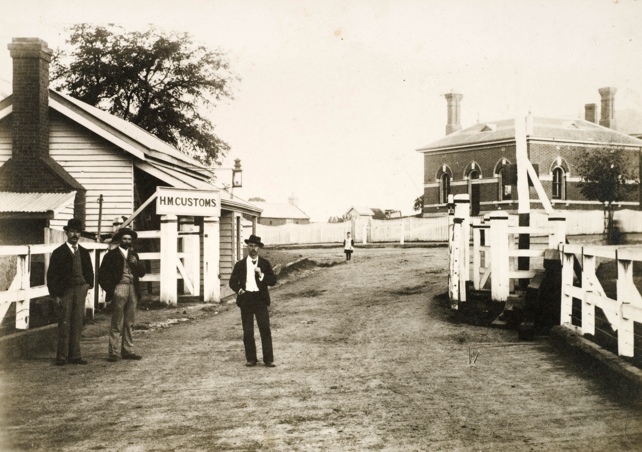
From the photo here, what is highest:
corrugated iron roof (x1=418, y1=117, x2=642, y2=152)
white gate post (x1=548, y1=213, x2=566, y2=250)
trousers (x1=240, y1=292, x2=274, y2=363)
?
corrugated iron roof (x1=418, y1=117, x2=642, y2=152)

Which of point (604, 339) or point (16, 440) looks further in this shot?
point (604, 339)

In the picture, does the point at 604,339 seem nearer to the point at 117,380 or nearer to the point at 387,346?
the point at 387,346

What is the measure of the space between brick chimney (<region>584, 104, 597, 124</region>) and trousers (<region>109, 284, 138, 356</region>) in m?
46.0

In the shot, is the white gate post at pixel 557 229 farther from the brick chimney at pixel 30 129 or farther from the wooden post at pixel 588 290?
the brick chimney at pixel 30 129

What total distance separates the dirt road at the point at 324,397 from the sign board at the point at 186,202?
169 inches

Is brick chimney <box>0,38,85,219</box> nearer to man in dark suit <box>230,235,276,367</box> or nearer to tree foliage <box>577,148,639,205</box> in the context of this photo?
man in dark suit <box>230,235,276,367</box>

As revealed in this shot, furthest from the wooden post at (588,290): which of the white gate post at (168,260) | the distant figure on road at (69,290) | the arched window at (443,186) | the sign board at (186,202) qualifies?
the arched window at (443,186)

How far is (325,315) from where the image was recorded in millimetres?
14641

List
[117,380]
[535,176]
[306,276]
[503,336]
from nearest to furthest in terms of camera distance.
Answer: [117,380] < [503,336] < [535,176] < [306,276]

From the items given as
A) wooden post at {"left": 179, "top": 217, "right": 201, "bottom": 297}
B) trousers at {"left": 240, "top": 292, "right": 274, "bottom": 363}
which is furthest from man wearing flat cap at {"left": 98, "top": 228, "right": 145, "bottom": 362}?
wooden post at {"left": 179, "top": 217, "right": 201, "bottom": 297}

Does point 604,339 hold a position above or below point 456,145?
below

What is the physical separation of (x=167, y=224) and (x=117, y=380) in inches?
324

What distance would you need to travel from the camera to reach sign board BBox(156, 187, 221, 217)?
634 inches

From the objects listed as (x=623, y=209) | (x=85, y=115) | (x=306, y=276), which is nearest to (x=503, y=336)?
(x=85, y=115)
